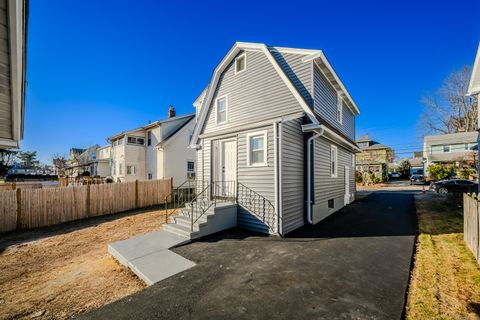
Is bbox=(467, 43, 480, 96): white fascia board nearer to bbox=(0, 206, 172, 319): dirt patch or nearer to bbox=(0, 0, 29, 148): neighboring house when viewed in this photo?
bbox=(0, 0, 29, 148): neighboring house

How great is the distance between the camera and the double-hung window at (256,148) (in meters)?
7.98

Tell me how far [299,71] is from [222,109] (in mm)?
4241

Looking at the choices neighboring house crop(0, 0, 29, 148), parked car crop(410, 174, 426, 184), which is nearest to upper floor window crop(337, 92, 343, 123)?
neighboring house crop(0, 0, 29, 148)

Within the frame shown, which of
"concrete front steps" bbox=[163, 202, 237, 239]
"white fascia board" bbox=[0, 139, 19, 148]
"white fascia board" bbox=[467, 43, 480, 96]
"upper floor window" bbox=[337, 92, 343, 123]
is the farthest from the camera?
"upper floor window" bbox=[337, 92, 343, 123]

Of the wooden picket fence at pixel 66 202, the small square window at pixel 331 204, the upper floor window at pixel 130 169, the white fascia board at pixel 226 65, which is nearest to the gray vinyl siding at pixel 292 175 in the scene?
the white fascia board at pixel 226 65

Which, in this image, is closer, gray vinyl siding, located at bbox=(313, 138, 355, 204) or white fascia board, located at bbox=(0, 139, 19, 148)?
white fascia board, located at bbox=(0, 139, 19, 148)

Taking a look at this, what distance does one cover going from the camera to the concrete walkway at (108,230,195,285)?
472 cm

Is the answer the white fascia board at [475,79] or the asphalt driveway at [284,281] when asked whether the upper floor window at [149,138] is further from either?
the white fascia board at [475,79]

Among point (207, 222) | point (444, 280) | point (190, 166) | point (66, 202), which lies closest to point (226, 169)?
point (207, 222)

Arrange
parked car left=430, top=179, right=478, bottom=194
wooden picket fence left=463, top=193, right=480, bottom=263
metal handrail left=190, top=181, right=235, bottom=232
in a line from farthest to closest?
1. parked car left=430, top=179, right=478, bottom=194
2. metal handrail left=190, top=181, right=235, bottom=232
3. wooden picket fence left=463, top=193, right=480, bottom=263

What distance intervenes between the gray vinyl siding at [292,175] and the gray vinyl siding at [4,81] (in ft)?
21.9

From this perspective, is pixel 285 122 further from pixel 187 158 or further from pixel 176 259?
pixel 187 158

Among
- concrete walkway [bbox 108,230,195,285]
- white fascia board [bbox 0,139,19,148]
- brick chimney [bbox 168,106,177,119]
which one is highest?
brick chimney [bbox 168,106,177,119]

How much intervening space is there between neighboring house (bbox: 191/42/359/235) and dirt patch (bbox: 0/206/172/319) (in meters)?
4.37
